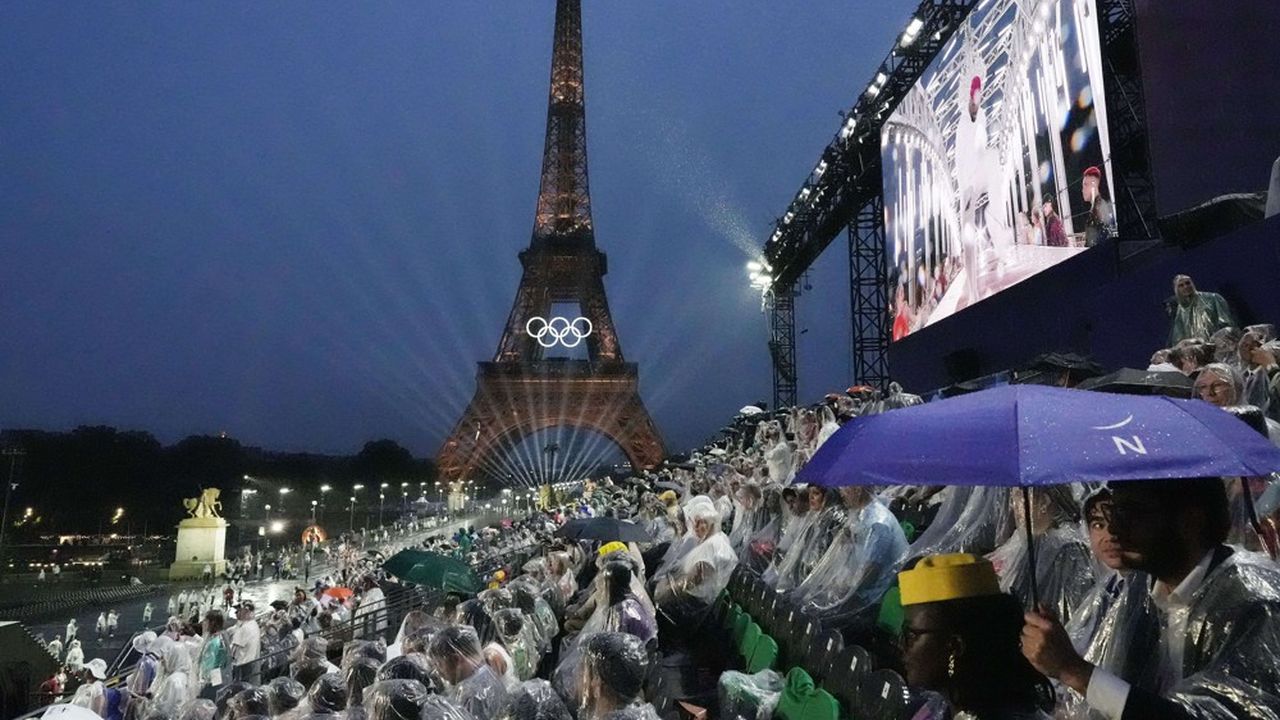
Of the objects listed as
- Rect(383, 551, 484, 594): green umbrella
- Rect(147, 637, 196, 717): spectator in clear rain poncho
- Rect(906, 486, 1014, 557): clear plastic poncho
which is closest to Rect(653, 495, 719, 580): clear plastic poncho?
Rect(906, 486, 1014, 557): clear plastic poncho

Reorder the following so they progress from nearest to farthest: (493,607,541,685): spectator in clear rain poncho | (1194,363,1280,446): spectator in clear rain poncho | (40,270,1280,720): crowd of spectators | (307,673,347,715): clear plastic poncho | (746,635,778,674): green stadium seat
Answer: (40,270,1280,720): crowd of spectators → (307,673,347,715): clear plastic poncho → (1194,363,1280,446): spectator in clear rain poncho → (746,635,778,674): green stadium seat → (493,607,541,685): spectator in clear rain poncho

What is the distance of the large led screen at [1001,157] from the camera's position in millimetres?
8656

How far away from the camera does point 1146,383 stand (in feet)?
9.83

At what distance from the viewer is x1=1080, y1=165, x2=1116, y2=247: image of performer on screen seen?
8461 mm

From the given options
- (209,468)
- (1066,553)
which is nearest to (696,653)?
(1066,553)

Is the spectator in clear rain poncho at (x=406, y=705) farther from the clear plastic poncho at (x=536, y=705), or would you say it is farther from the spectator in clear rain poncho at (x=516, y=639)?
the spectator in clear rain poncho at (x=516, y=639)

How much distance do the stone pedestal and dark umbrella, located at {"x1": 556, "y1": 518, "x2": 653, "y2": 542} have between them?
25571 millimetres

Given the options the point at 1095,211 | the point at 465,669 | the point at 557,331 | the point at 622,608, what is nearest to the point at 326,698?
the point at 465,669

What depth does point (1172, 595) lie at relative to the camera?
178cm

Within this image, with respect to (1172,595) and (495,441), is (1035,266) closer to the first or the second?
(1172,595)

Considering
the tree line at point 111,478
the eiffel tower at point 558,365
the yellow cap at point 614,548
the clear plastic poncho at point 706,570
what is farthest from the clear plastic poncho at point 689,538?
the tree line at point 111,478

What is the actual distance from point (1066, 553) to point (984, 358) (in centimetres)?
842

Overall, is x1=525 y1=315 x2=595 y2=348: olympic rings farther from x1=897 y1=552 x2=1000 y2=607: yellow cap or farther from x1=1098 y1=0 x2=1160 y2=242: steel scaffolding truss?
x1=897 y1=552 x2=1000 y2=607: yellow cap

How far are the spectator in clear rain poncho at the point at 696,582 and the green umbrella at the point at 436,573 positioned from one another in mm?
2803
